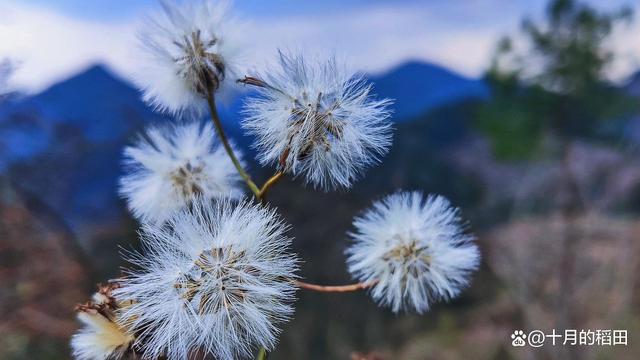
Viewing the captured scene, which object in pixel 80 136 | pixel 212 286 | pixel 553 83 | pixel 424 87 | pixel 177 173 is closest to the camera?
pixel 212 286

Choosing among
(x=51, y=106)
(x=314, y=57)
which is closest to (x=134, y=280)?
(x=314, y=57)

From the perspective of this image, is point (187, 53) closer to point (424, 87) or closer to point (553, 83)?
point (424, 87)

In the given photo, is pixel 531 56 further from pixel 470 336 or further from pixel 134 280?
pixel 134 280

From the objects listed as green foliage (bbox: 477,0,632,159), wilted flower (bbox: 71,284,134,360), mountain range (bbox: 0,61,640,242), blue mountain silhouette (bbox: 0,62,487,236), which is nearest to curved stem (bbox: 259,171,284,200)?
wilted flower (bbox: 71,284,134,360)

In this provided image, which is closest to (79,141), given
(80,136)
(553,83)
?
(80,136)

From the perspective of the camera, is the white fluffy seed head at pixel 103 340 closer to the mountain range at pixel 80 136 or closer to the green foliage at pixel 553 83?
the mountain range at pixel 80 136

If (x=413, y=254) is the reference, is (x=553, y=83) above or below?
above
